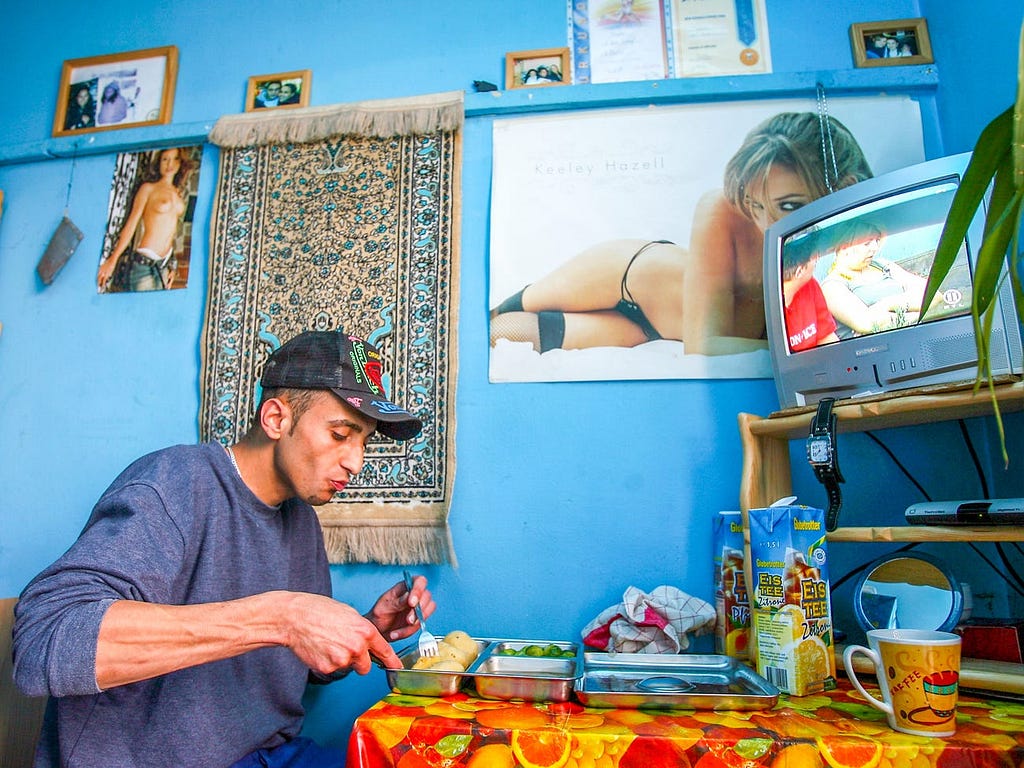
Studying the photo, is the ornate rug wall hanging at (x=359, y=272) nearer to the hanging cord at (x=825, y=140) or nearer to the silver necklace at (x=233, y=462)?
the silver necklace at (x=233, y=462)

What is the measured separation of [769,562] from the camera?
3.49 ft

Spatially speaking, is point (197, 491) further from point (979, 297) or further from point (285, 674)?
point (979, 297)

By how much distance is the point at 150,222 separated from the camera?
1.93 metres

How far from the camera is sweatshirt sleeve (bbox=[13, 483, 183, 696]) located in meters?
0.80

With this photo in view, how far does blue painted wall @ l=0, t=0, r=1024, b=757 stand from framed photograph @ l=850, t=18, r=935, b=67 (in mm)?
30

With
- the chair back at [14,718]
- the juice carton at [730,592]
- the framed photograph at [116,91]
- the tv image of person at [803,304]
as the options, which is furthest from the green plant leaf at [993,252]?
the framed photograph at [116,91]

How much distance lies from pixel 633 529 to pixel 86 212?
1878 millimetres

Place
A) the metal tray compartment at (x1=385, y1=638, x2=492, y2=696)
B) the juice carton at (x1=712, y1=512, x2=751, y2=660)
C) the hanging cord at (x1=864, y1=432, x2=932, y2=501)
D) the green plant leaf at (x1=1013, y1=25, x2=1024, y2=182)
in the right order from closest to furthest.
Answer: the green plant leaf at (x1=1013, y1=25, x2=1024, y2=182) → the metal tray compartment at (x1=385, y1=638, x2=492, y2=696) → the juice carton at (x1=712, y1=512, x2=751, y2=660) → the hanging cord at (x1=864, y1=432, x2=932, y2=501)

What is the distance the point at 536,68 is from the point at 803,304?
1.02 meters

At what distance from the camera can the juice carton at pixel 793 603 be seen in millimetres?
1028

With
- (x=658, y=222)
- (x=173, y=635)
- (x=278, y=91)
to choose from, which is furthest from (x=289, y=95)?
(x=173, y=635)

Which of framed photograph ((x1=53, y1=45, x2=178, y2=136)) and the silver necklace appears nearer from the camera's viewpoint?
the silver necklace

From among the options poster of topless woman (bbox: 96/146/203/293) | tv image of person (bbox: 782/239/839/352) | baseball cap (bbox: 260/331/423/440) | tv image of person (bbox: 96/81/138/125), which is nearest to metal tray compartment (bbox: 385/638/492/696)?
baseball cap (bbox: 260/331/423/440)

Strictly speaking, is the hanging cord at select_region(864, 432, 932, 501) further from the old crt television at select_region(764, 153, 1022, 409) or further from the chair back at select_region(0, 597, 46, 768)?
the chair back at select_region(0, 597, 46, 768)
